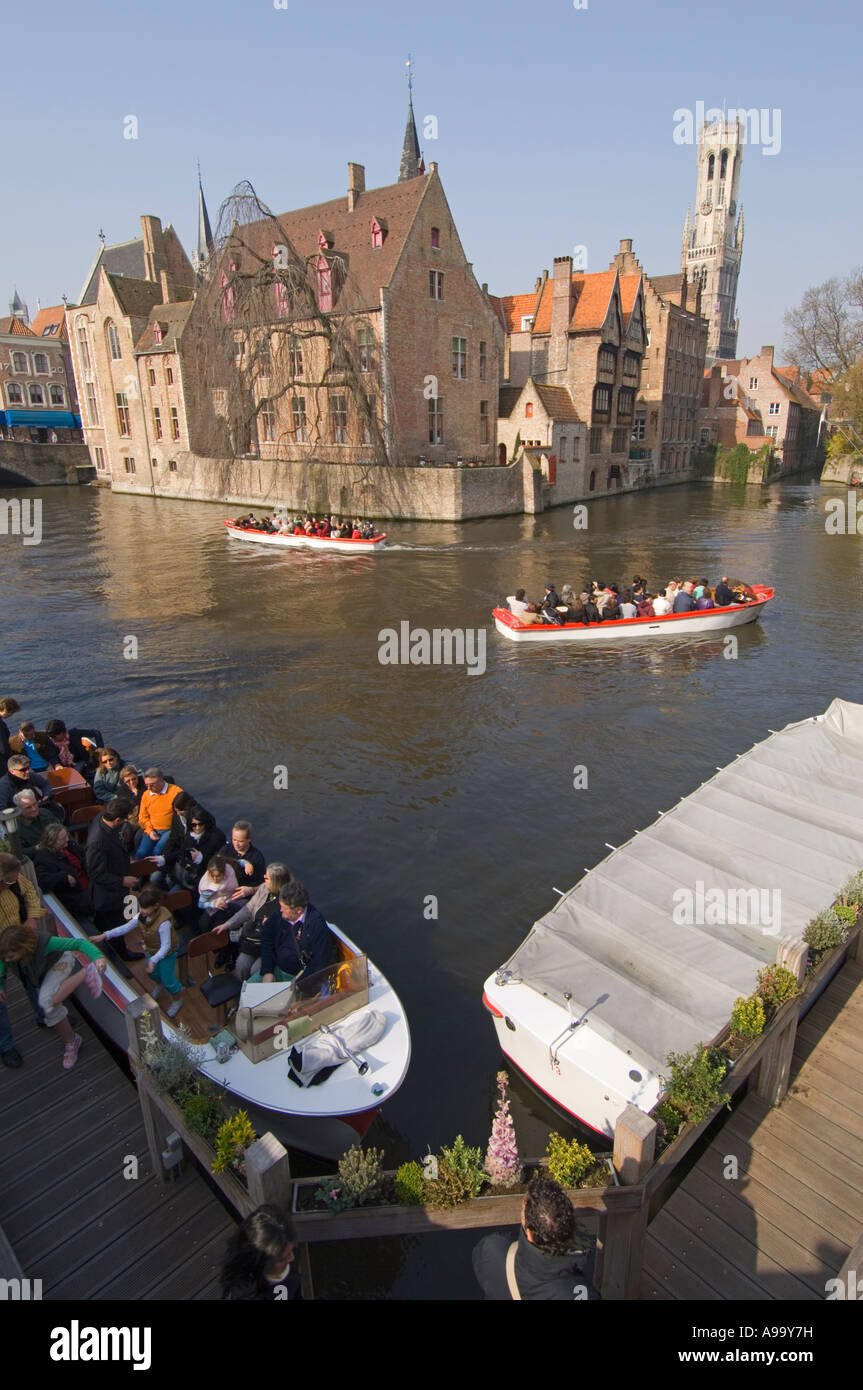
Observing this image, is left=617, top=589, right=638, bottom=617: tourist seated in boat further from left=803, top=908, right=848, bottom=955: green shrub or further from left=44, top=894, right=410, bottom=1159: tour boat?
left=44, top=894, right=410, bottom=1159: tour boat

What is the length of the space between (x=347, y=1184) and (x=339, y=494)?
40430mm

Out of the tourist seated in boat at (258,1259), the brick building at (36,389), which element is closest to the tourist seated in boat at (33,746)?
the tourist seated in boat at (258,1259)

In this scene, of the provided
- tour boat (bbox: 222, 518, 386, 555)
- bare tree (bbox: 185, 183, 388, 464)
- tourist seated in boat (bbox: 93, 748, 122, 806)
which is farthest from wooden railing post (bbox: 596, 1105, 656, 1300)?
bare tree (bbox: 185, 183, 388, 464)

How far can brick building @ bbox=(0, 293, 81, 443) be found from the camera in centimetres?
7031

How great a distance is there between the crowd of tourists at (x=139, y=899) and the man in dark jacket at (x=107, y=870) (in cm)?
1

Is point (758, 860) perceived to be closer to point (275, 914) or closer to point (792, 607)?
point (275, 914)

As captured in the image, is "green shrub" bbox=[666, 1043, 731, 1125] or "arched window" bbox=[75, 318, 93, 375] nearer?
"green shrub" bbox=[666, 1043, 731, 1125]

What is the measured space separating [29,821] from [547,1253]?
717 cm

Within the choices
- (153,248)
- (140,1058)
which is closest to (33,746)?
(140,1058)

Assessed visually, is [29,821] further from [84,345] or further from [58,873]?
[84,345]

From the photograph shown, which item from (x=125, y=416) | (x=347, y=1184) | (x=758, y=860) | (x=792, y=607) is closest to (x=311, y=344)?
(x=125, y=416)

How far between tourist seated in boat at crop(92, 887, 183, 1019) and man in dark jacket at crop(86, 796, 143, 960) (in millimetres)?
435

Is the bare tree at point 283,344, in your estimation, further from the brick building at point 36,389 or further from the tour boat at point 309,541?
the brick building at point 36,389

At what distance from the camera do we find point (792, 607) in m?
25.8
